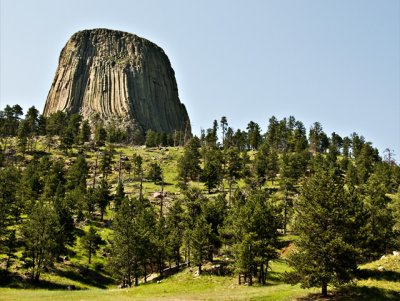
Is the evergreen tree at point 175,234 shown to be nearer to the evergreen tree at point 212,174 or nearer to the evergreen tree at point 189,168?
the evergreen tree at point 212,174

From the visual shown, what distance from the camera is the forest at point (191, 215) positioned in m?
37.8

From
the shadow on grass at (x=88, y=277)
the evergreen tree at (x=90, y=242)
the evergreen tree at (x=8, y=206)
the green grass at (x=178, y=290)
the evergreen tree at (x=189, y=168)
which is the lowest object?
the shadow on grass at (x=88, y=277)

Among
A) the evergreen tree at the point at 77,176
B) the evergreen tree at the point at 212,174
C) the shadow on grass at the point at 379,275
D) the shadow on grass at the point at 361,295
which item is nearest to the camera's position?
the shadow on grass at the point at 361,295

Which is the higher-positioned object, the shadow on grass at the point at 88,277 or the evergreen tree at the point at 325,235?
the evergreen tree at the point at 325,235

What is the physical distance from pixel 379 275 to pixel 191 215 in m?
44.0

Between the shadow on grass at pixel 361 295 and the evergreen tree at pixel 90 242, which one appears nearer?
the shadow on grass at pixel 361 295

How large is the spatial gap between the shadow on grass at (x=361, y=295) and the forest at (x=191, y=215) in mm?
1067

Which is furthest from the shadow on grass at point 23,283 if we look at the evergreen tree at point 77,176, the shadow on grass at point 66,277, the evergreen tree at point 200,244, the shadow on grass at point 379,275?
the shadow on grass at point 379,275

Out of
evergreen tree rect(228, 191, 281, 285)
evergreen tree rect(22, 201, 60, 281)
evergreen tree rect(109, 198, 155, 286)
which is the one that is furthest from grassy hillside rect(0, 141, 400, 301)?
evergreen tree rect(109, 198, 155, 286)

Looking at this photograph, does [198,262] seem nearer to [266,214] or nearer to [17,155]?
[266,214]

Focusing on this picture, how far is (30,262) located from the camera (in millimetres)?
68312

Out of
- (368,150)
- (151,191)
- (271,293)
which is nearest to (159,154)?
(151,191)

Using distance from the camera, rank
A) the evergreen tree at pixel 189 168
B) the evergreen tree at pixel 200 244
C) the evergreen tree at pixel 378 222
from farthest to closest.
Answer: the evergreen tree at pixel 189 168, the evergreen tree at pixel 200 244, the evergreen tree at pixel 378 222

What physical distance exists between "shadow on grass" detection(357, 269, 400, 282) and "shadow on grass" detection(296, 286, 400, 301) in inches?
93.4
